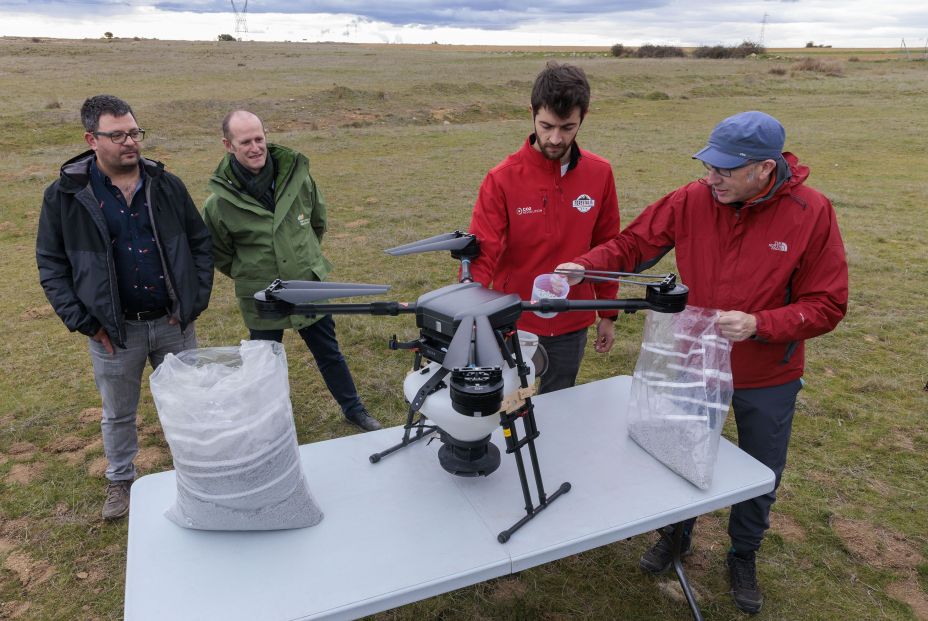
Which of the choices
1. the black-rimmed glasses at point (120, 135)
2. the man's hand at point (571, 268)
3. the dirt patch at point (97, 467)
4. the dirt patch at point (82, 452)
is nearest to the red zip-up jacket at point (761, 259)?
the man's hand at point (571, 268)

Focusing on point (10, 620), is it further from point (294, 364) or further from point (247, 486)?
point (294, 364)

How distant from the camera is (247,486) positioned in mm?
1821

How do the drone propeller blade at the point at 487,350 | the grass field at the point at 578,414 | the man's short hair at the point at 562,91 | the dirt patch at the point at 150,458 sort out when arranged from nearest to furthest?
Answer: the drone propeller blade at the point at 487,350, the man's short hair at the point at 562,91, the grass field at the point at 578,414, the dirt patch at the point at 150,458

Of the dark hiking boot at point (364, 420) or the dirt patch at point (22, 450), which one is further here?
the dark hiking boot at point (364, 420)

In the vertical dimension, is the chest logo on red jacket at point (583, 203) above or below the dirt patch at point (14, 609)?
above

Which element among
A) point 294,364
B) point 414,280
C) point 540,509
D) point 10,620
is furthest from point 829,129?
point 10,620

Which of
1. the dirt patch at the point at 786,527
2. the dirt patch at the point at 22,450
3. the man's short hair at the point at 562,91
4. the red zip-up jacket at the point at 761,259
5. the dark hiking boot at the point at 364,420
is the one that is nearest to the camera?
the red zip-up jacket at the point at 761,259

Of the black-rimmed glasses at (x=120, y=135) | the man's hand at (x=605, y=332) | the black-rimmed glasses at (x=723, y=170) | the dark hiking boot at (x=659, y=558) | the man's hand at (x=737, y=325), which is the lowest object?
the dark hiking boot at (x=659, y=558)

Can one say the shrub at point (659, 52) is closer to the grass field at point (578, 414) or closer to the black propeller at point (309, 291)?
the grass field at point (578, 414)

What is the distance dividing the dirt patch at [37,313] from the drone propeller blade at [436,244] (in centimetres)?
569

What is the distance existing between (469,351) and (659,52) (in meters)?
68.2

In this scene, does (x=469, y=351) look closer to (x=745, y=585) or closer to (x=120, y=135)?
(x=745, y=585)

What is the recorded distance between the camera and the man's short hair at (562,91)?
2.43 m

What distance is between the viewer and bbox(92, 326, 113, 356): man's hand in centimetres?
312
